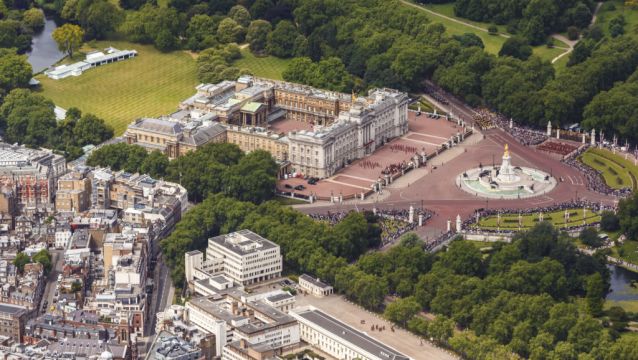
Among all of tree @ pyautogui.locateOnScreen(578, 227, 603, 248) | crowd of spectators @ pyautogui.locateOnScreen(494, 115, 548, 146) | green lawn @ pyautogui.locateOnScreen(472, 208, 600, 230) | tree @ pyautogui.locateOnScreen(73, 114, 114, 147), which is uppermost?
tree @ pyautogui.locateOnScreen(73, 114, 114, 147)

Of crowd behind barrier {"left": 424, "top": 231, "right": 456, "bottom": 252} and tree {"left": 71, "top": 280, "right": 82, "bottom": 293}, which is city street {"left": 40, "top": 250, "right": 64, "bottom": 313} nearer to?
tree {"left": 71, "top": 280, "right": 82, "bottom": 293}

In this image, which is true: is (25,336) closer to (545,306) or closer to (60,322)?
(60,322)

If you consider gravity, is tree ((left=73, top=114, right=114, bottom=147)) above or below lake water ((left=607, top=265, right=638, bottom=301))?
above

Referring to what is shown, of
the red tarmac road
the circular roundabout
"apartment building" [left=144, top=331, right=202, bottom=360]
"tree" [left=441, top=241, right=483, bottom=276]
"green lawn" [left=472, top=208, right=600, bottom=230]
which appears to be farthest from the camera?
the circular roundabout

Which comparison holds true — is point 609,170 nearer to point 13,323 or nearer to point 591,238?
point 591,238

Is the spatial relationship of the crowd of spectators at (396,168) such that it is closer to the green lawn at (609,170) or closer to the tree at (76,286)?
the green lawn at (609,170)

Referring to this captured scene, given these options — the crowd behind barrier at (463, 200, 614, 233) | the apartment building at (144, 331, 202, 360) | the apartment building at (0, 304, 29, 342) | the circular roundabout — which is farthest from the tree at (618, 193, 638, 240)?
the apartment building at (0, 304, 29, 342)

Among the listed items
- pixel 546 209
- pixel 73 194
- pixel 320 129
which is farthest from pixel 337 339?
pixel 320 129

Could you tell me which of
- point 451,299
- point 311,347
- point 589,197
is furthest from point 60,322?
point 589,197
